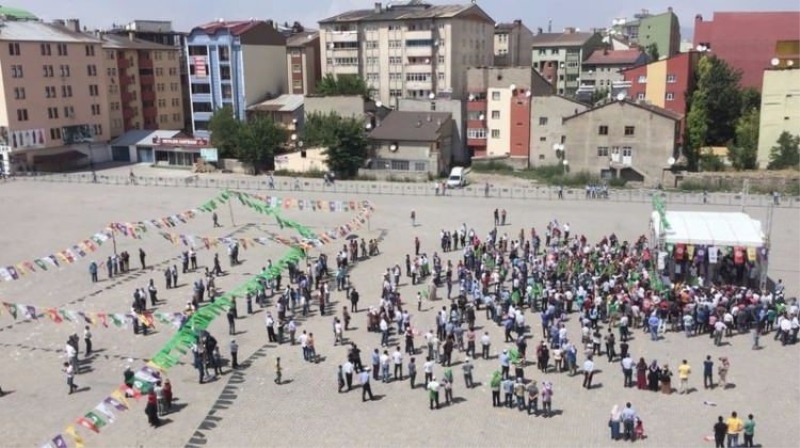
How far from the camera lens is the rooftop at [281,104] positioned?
65.4 meters

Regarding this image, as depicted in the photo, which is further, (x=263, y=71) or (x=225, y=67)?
(x=263, y=71)

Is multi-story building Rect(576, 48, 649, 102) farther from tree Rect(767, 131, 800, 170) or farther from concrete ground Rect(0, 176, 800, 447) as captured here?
concrete ground Rect(0, 176, 800, 447)

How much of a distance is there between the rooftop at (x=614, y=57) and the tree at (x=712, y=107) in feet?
75.5

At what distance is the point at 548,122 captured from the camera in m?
55.7

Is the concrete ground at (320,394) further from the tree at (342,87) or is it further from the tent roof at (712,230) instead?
the tree at (342,87)

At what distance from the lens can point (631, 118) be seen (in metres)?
50.5

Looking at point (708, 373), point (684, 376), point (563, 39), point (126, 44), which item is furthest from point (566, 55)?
point (684, 376)

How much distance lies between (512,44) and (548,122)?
35.8m

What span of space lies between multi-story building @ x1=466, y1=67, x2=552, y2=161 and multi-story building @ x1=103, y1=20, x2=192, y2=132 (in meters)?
34.4

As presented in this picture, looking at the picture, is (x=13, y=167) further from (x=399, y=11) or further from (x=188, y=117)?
(x=399, y=11)

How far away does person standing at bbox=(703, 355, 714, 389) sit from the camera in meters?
18.9

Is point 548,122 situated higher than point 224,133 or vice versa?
point 548,122

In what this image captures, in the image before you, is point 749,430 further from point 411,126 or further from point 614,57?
point 614,57

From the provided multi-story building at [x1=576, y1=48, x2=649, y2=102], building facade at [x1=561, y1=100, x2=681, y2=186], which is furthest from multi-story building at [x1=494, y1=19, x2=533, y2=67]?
building facade at [x1=561, y1=100, x2=681, y2=186]
